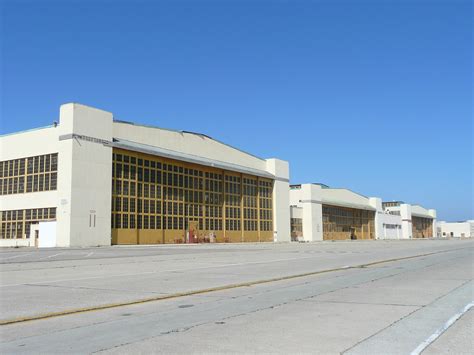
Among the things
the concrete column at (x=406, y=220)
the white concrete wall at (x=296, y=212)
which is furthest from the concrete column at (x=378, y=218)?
the white concrete wall at (x=296, y=212)

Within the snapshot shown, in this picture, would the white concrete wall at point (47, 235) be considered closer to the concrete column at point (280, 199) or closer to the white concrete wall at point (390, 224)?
the concrete column at point (280, 199)

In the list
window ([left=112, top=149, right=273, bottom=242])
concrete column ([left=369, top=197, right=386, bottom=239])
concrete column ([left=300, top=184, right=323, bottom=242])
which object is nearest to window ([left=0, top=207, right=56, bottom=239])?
window ([left=112, top=149, right=273, bottom=242])

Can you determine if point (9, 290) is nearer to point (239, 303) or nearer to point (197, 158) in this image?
point (239, 303)

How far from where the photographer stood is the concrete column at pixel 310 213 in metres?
97.4

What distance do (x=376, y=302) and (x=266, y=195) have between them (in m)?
72.5

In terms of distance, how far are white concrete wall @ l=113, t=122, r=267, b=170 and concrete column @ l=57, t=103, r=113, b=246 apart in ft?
13.8

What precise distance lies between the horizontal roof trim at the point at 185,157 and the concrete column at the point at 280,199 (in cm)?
239

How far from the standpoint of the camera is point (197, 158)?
67.2 metres

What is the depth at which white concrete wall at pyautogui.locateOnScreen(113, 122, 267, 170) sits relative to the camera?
5846 centimetres

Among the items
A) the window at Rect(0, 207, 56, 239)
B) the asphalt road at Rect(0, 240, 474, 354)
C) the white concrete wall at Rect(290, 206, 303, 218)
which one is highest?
the white concrete wall at Rect(290, 206, 303, 218)

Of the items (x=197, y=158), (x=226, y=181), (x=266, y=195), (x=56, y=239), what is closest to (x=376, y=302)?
(x=56, y=239)

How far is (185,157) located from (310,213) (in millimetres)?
40590

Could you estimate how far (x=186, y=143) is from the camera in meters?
67.0

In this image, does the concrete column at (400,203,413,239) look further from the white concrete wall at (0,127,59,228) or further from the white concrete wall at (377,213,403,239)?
the white concrete wall at (0,127,59,228)
